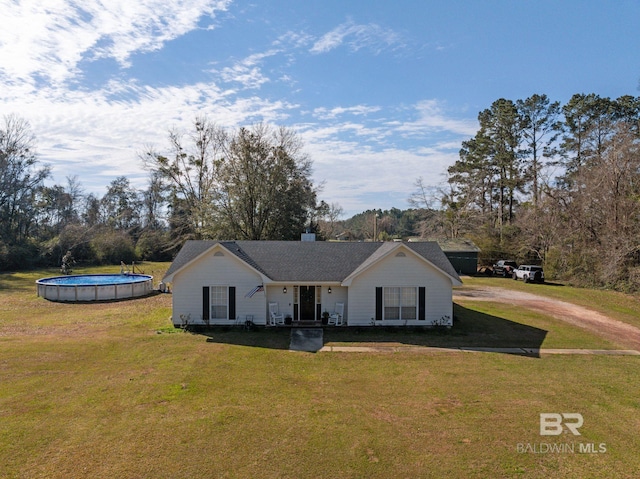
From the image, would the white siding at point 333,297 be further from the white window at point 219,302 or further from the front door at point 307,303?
the white window at point 219,302

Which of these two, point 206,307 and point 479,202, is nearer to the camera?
point 206,307

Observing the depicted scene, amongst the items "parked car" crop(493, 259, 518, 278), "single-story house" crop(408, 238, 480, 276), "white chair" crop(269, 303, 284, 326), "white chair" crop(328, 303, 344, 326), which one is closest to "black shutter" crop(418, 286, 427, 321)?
"white chair" crop(328, 303, 344, 326)

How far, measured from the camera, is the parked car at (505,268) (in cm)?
4019

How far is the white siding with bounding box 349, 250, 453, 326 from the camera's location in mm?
19109

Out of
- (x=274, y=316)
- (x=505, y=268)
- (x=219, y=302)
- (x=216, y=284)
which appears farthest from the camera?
(x=505, y=268)

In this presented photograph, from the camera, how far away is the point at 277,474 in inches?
298

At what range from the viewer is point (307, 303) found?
19859 millimetres

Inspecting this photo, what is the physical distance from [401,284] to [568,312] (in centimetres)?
1174

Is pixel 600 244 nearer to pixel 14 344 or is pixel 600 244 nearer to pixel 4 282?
pixel 14 344

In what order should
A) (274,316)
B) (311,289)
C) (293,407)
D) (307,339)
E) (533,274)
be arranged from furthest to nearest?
1. (533,274)
2. (311,289)
3. (274,316)
4. (307,339)
5. (293,407)

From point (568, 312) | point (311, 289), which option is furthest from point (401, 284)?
point (568, 312)

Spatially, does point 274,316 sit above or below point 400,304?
below

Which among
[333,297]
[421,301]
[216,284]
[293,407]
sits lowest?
[293,407]

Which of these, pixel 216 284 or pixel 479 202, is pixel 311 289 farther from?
pixel 479 202
